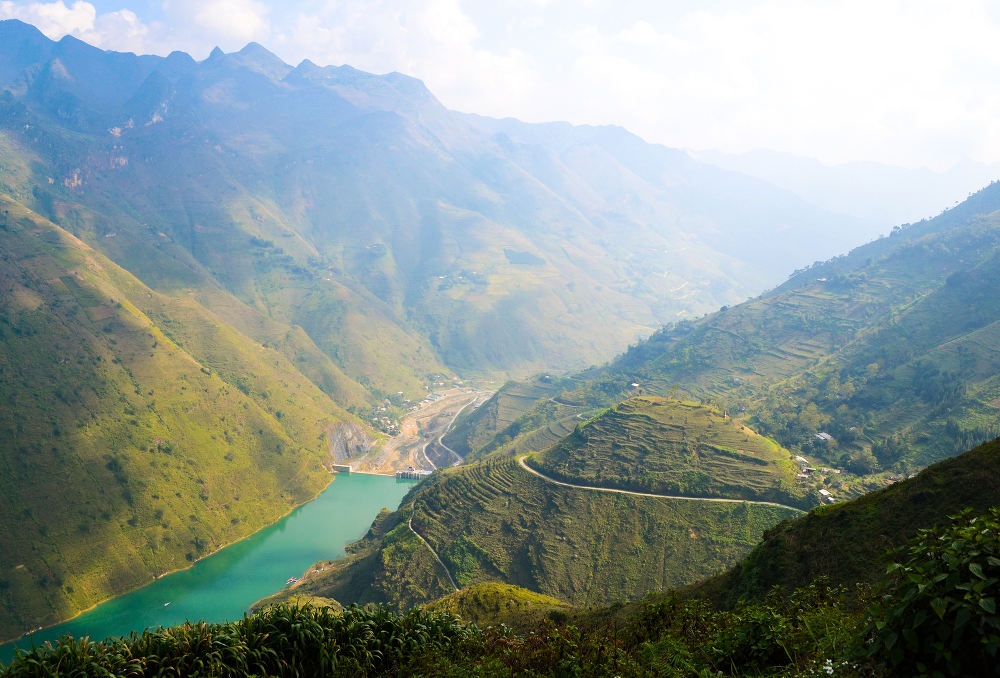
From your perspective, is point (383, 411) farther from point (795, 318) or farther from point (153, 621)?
point (795, 318)

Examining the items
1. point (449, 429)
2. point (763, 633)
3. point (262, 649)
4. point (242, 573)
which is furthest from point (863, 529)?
point (449, 429)

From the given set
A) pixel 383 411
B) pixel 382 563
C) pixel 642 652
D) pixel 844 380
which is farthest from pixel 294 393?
pixel 642 652

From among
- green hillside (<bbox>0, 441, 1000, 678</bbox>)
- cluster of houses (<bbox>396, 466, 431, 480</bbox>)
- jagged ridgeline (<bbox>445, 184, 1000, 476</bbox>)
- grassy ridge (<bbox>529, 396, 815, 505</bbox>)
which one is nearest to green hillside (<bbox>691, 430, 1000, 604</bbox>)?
green hillside (<bbox>0, 441, 1000, 678</bbox>)

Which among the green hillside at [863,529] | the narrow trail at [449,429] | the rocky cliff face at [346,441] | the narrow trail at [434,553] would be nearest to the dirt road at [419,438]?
the narrow trail at [449,429]

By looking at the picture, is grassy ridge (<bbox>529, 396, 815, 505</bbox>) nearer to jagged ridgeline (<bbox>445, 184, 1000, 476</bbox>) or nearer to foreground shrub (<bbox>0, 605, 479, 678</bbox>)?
jagged ridgeline (<bbox>445, 184, 1000, 476</bbox>)

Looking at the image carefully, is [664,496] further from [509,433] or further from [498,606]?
[509,433]

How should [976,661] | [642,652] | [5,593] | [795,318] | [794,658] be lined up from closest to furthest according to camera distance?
[976,661] < [794,658] < [642,652] < [5,593] < [795,318]

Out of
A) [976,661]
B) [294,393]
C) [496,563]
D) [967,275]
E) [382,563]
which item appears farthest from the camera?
[294,393]
